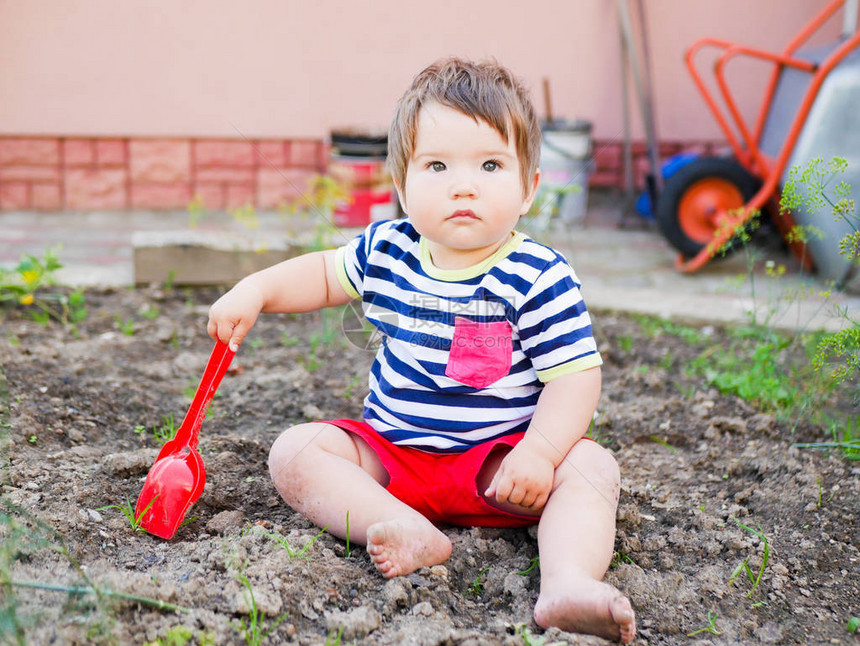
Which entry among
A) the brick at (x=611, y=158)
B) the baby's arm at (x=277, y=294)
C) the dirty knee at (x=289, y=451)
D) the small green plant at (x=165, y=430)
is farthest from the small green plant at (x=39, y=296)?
the brick at (x=611, y=158)

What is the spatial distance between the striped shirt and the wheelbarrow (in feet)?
4.90

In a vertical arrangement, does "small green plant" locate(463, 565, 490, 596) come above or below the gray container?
below

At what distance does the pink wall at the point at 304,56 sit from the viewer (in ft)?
13.4

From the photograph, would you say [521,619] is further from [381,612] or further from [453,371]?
[453,371]

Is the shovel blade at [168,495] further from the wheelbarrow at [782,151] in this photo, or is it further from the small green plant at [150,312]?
the wheelbarrow at [782,151]

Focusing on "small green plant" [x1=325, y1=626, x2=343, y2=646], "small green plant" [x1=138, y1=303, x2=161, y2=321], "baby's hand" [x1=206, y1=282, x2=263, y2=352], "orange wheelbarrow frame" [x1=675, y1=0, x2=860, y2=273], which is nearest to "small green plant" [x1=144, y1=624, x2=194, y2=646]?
"small green plant" [x1=325, y1=626, x2=343, y2=646]

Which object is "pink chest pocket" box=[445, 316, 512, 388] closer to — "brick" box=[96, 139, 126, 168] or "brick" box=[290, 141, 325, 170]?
"brick" box=[290, 141, 325, 170]

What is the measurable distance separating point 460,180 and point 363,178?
8.50 ft

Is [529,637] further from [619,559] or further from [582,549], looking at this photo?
[619,559]

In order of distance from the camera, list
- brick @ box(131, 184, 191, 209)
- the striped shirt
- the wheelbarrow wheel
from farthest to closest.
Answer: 1. brick @ box(131, 184, 191, 209)
2. the wheelbarrow wheel
3. the striped shirt

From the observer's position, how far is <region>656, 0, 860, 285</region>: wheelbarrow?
2850 millimetres

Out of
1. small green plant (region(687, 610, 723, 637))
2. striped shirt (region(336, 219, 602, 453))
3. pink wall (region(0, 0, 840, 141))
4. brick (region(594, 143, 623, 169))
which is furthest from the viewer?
brick (region(594, 143, 623, 169))

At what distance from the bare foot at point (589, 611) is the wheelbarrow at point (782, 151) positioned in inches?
71.1

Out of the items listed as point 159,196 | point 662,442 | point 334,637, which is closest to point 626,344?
point 662,442
